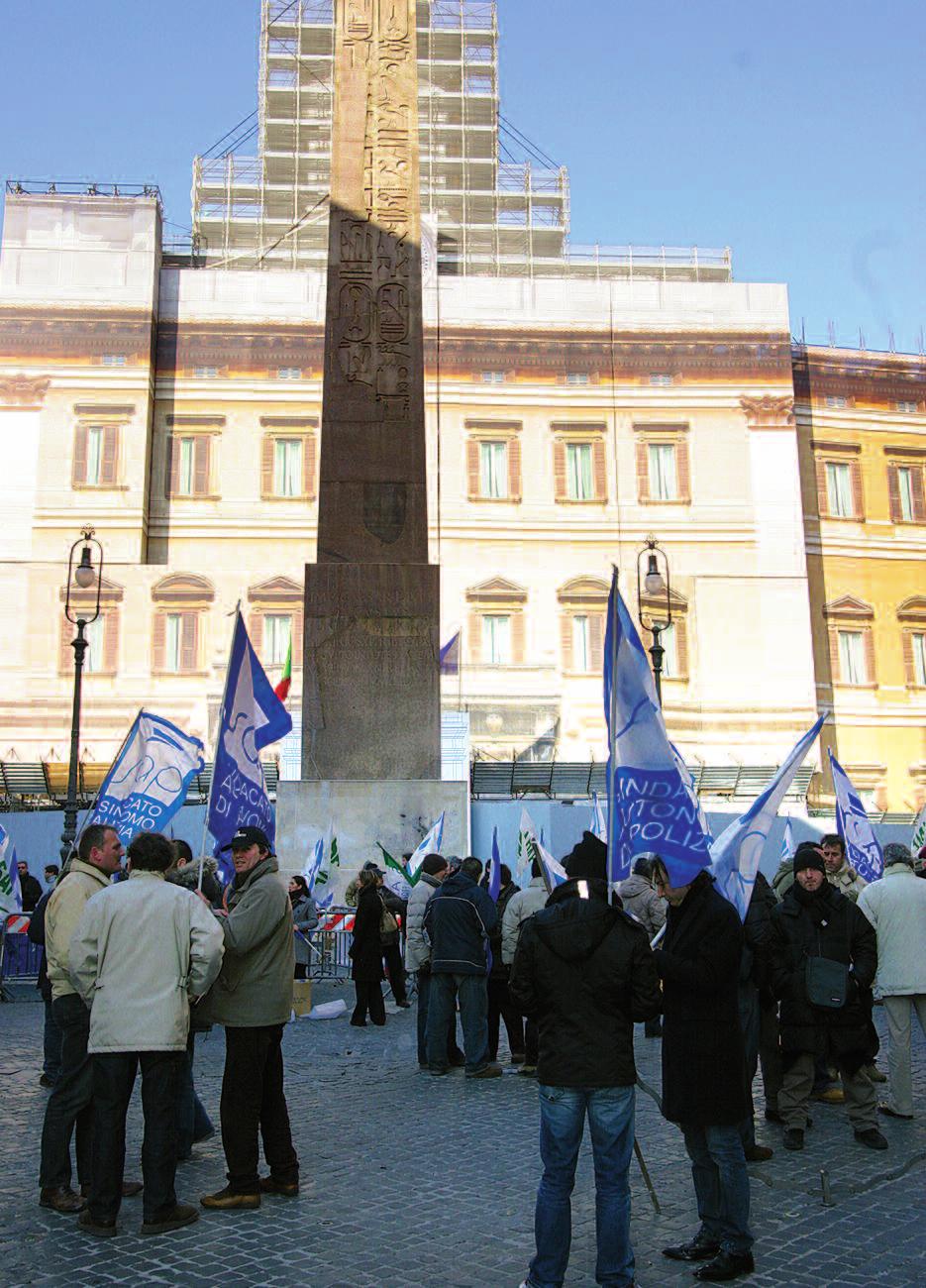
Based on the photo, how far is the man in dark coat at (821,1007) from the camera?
622cm

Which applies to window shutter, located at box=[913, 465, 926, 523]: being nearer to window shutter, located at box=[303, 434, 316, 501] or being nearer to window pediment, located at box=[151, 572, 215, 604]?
window shutter, located at box=[303, 434, 316, 501]

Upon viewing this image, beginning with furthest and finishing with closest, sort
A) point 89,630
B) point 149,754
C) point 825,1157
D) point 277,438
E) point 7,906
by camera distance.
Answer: point 277,438
point 89,630
point 7,906
point 149,754
point 825,1157

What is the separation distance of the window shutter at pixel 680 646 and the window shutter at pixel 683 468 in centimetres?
Result: 331

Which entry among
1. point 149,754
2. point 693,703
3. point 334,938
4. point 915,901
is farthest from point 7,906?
point 693,703

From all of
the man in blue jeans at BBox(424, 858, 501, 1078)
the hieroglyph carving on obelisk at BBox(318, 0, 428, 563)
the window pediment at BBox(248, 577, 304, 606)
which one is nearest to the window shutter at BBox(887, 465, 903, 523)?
the window pediment at BBox(248, 577, 304, 606)

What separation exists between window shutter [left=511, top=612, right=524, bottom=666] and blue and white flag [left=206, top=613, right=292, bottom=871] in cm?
2150

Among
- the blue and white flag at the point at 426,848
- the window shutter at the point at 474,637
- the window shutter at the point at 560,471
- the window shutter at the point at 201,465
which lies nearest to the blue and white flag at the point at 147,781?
the blue and white flag at the point at 426,848

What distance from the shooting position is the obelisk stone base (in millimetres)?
12703

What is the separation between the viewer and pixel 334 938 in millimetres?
14812

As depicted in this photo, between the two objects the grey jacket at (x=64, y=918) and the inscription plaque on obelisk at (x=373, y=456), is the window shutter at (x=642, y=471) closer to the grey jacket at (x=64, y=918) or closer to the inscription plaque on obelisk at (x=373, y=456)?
the inscription plaque on obelisk at (x=373, y=456)

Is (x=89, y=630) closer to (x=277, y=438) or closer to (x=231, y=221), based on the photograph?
(x=277, y=438)

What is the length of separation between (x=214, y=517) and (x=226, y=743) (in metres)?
23.5

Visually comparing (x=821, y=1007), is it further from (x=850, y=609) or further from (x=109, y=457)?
(x=850, y=609)

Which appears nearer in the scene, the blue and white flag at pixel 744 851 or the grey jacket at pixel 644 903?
the blue and white flag at pixel 744 851
